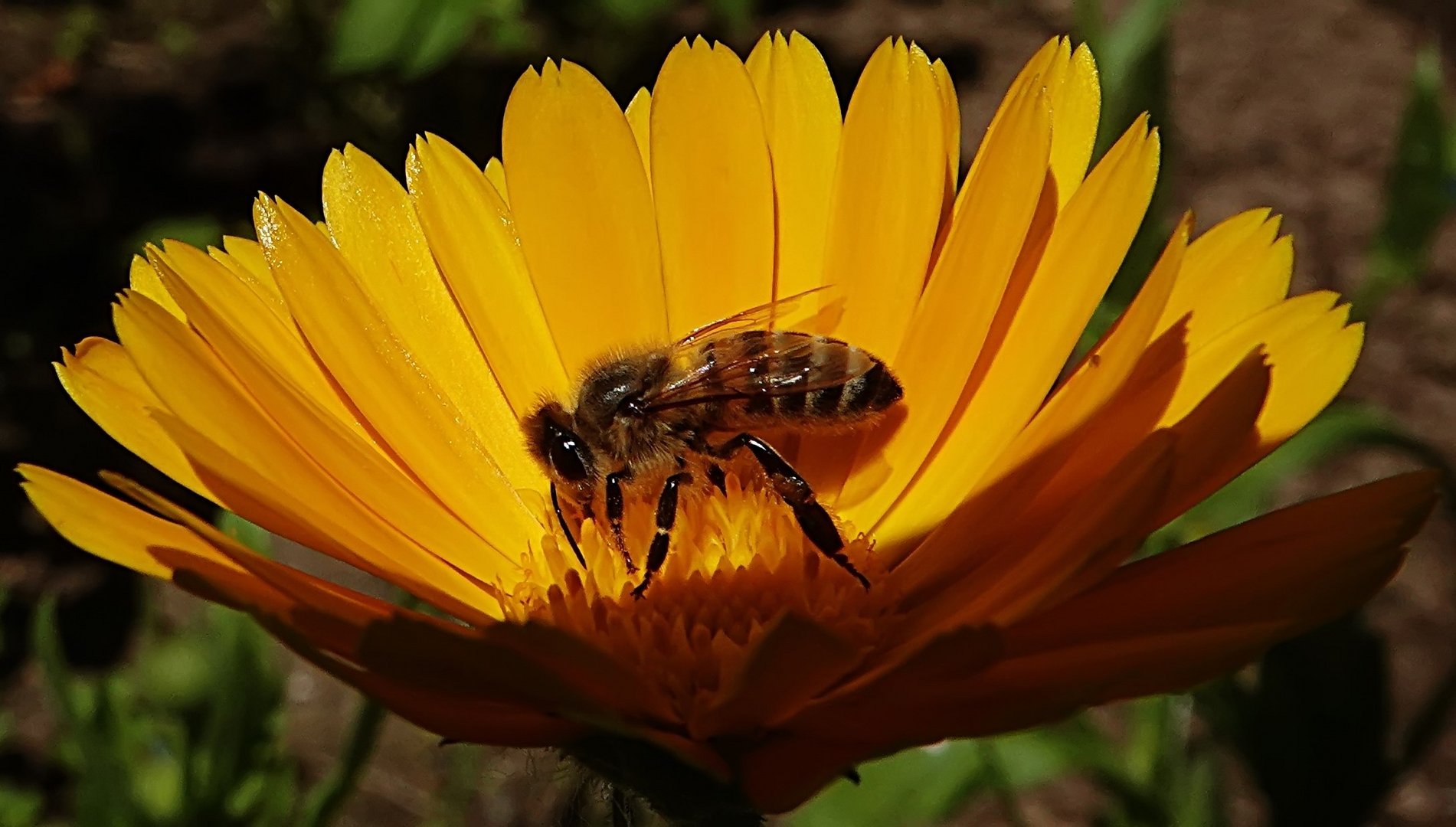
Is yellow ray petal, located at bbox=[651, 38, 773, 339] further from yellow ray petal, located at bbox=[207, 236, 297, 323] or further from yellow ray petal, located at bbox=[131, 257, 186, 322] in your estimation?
yellow ray petal, located at bbox=[131, 257, 186, 322]

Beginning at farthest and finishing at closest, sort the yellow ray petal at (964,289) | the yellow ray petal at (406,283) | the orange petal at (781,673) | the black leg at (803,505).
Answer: the yellow ray petal at (406,283) → the black leg at (803,505) → the yellow ray petal at (964,289) → the orange petal at (781,673)

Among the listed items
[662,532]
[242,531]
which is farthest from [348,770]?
[662,532]

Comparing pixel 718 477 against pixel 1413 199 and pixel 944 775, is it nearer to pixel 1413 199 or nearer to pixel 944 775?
pixel 944 775

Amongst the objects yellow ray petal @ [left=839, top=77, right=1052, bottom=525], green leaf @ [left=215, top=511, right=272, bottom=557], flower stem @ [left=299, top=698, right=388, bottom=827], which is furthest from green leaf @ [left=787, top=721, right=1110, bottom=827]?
green leaf @ [left=215, top=511, right=272, bottom=557]

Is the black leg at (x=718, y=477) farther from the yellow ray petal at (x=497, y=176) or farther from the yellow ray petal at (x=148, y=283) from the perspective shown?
the yellow ray petal at (x=148, y=283)

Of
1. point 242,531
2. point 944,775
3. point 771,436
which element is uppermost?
point 242,531

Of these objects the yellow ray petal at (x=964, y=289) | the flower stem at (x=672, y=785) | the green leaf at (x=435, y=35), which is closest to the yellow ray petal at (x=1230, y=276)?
the yellow ray petal at (x=964, y=289)
